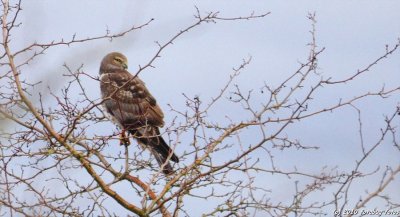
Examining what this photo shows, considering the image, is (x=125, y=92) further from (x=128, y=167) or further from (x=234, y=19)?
(x=234, y=19)

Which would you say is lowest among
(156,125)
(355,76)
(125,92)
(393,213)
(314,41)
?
(393,213)

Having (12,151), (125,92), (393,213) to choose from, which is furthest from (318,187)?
(125,92)

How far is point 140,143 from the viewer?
7527 millimetres

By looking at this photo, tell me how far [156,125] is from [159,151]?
1.40 metres

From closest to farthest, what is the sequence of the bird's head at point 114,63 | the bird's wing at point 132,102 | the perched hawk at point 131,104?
1. the perched hawk at point 131,104
2. the bird's wing at point 132,102
3. the bird's head at point 114,63

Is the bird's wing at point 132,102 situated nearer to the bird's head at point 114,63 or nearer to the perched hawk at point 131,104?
the perched hawk at point 131,104

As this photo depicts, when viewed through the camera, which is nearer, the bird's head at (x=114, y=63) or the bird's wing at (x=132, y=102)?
the bird's wing at (x=132, y=102)

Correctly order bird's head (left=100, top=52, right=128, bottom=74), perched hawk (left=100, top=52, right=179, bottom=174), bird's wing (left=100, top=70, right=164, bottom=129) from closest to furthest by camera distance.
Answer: perched hawk (left=100, top=52, right=179, bottom=174)
bird's wing (left=100, top=70, right=164, bottom=129)
bird's head (left=100, top=52, right=128, bottom=74)

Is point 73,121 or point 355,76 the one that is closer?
point 73,121

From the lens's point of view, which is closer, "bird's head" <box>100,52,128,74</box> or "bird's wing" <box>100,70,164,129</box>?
"bird's wing" <box>100,70,164,129</box>

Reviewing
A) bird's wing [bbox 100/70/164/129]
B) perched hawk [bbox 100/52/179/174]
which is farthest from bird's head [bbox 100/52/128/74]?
bird's wing [bbox 100/70/164/129]

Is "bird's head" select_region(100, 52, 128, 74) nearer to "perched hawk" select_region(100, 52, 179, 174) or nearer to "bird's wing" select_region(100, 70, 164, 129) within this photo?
"perched hawk" select_region(100, 52, 179, 174)

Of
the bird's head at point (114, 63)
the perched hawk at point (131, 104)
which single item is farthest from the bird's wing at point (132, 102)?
the bird's head at point (114, 63)

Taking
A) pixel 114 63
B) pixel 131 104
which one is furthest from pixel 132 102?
pixel 114 63
